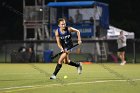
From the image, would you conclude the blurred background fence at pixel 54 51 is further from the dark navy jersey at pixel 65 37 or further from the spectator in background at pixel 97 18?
the dark navy jersey at pixel 65 37

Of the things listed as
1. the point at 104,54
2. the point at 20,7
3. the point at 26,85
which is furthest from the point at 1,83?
the point at 20,7

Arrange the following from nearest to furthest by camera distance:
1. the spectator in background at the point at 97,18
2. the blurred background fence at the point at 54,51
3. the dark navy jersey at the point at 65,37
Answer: the dark navy jersey at the point at 65,37 → the blurred background fence at the point at 54,51 → the spectator in background at the point at 97,18

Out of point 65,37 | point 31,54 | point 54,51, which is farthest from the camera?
point 54,51

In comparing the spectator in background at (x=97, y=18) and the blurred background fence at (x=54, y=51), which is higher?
the spectator in background at (x=97, y=18)

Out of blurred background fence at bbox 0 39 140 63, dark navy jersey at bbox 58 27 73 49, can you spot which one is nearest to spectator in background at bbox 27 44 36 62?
blurred background fence at bbox 0 39 140 63

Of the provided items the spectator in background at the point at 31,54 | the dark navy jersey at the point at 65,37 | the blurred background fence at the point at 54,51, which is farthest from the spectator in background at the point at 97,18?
the dark navy jersey at the point at 65,37

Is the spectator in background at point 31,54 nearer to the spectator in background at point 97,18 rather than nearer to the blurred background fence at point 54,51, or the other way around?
the blurred background fence at point 54,51

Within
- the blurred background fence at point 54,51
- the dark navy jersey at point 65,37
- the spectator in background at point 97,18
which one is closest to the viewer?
the dark navy jersey at point 65,37

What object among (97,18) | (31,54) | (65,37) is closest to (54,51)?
(31,54)

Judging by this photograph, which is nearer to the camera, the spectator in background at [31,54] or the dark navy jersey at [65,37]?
the dark navy jersey at [65,37]

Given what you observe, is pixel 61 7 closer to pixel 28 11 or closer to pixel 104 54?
pixel 28 11

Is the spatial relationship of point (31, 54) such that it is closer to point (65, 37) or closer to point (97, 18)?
point (97, 18)

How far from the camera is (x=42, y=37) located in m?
36.4

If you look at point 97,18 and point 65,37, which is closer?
point 65,37
